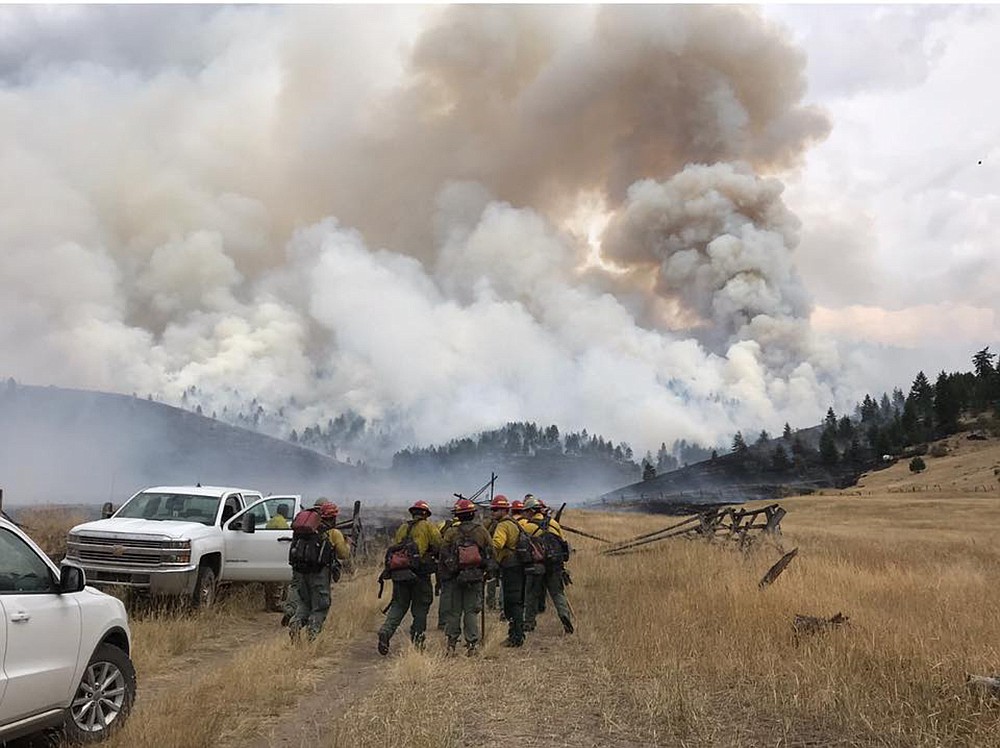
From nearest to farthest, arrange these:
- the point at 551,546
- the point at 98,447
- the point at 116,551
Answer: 1. the point at 116,551
2. the point at 551,546
3. the point at 98,447

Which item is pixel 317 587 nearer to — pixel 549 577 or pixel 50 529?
pixel 549 577

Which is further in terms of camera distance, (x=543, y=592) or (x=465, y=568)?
(x=543, y=592)

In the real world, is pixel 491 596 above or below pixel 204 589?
below

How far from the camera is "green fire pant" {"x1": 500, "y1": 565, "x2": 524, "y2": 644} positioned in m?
10.9

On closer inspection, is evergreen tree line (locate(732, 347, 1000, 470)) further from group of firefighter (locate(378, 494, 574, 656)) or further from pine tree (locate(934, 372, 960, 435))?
group of firefighter (locate(378, 494, 574, 656))

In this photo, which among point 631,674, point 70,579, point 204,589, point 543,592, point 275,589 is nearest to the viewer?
point 70,579

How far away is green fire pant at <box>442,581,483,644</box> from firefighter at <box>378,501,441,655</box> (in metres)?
0.36

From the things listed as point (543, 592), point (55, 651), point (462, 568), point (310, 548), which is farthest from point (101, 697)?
point (543, 592)

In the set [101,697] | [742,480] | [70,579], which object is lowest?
[742,480]

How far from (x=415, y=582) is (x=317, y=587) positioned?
1513mm

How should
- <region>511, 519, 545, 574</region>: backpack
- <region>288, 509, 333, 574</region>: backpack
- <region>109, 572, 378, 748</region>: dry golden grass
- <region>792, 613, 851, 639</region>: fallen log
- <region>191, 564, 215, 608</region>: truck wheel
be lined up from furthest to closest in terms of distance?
<region>191, 564, 215, 608</region>: truck wheel → <region>511, 519, 545, 574</region>: backpack → <region>288, 509, 333, 574</region>: backpack → <region>792, 613, 851, 639</region>: fallen log → <region>109, 572, 378, 748</region>: dry golden grass

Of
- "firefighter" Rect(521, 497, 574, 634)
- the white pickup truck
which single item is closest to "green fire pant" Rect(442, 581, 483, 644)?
"firefighter" Rect(521, 497, 574, 634)

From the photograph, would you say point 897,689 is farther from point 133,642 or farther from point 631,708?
point 133,642

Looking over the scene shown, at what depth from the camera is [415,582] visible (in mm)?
10406
